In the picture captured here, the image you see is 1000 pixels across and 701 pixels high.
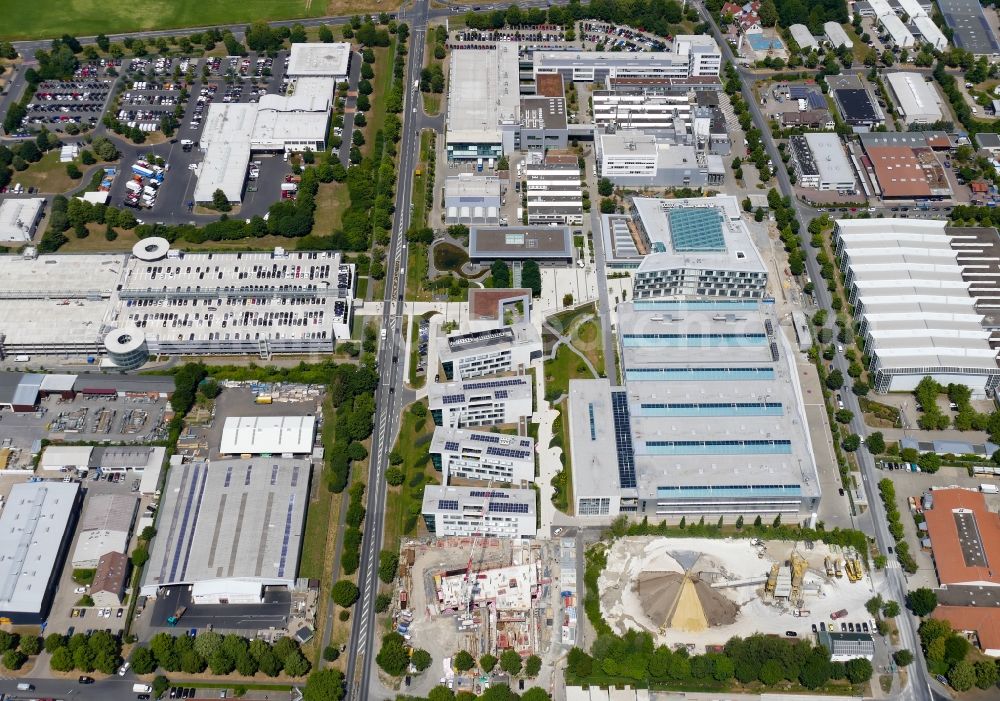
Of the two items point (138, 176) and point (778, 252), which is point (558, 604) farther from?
point (138, 176)

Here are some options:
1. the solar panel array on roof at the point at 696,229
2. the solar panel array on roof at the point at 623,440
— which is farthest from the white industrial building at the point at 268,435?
the solar panel array on roof at the point at 696,229

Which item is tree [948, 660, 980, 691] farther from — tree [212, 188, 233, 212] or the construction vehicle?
tree [212, 188, 233, 212]

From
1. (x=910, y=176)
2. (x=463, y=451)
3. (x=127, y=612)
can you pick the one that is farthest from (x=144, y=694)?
(x=910, y=176)

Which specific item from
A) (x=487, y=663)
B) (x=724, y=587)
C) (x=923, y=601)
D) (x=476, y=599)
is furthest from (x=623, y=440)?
(x=923, y=601)

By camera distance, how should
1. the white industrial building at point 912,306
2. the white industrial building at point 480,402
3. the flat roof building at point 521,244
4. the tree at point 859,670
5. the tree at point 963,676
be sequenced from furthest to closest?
the flat roof building at point 521,244, the white industrial building at point 912,306, the white industrial building at point 480,402, the tree at point 859,670, the tree at point 963,676

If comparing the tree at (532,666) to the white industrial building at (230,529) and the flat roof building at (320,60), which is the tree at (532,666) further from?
the flat roof building at (320,60)

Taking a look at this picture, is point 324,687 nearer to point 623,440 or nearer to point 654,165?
point 623,440

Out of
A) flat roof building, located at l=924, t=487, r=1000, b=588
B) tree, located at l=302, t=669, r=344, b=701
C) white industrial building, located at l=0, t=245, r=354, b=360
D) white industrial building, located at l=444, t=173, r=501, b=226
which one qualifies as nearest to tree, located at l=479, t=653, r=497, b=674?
tree, located at l=302, t=669, r=344, b=701
